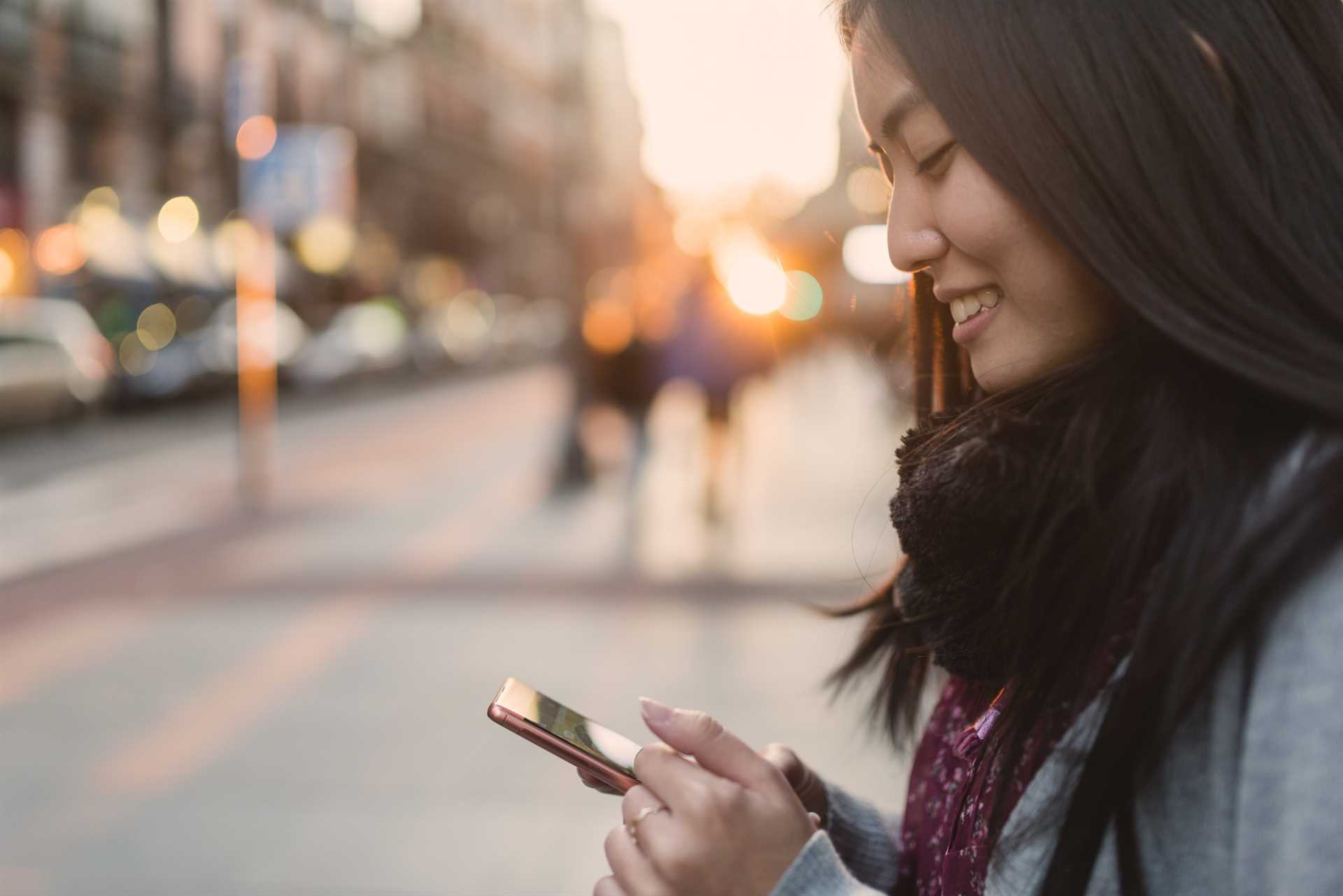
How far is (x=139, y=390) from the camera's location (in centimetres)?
2261

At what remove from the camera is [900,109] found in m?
1.23

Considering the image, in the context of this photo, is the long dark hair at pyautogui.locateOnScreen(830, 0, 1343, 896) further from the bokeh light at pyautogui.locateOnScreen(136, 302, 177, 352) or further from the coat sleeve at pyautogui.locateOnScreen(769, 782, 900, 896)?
the bokeh light at pyautogui.locateOnScreen(136, 302, 177, 352)

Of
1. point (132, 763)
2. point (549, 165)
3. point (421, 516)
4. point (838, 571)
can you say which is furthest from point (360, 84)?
point (132, 763)

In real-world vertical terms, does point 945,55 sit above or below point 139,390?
above

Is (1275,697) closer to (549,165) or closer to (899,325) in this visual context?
(899,325)

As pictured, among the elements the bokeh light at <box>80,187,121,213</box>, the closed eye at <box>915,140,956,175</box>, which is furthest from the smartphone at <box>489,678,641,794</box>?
the bokeh light at <box>80,187,121,213</box>

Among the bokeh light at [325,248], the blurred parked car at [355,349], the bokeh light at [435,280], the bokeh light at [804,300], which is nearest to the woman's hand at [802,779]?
the blurred parked car at [355,349]

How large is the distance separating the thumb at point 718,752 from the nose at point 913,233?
1.57 feet

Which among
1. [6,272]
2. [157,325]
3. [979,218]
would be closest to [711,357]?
[979,218]

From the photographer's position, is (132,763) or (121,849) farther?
(132,763)

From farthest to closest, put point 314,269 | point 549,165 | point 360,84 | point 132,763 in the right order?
point 549,165
point 360,84
point 314,269
point 132,763

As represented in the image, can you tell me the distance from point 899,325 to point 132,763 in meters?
3.91

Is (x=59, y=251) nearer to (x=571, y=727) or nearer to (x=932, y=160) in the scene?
(x=571, y=727)

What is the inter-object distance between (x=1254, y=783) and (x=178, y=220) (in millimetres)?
36246
